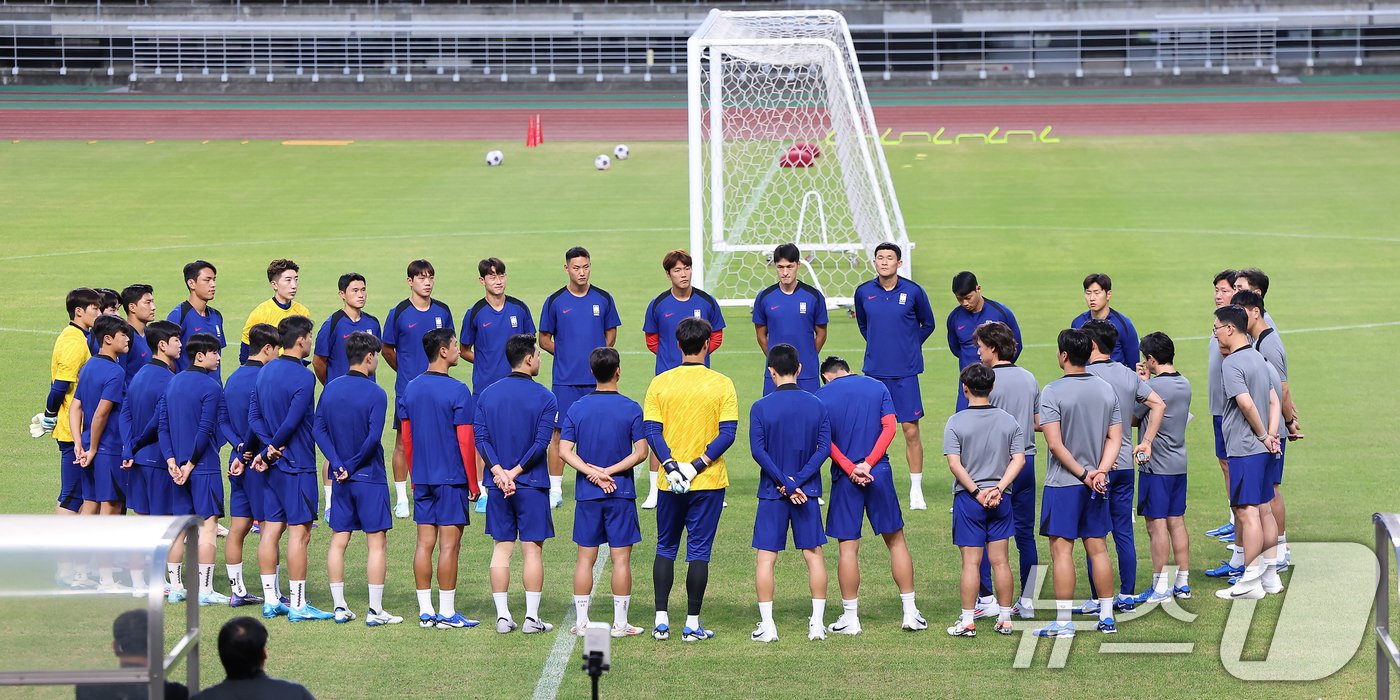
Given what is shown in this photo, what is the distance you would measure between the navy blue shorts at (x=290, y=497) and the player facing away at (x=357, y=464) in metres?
0.24

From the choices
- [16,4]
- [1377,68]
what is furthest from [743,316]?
[16,4]

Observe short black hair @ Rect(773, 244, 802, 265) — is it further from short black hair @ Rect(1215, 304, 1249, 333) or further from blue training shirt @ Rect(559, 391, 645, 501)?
short black hair @ Rect(1215, 304, 1249, 333)

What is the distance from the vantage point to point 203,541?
34.1 feet

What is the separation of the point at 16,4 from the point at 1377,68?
42.3m

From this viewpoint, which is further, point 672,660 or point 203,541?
point 203,541

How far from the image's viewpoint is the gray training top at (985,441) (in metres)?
9.45

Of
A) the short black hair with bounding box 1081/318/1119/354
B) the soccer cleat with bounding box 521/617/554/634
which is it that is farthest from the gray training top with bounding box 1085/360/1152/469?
the soccer cleat with bounding box 521/617/554/634

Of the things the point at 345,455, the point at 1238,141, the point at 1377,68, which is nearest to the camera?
the point at 345,455

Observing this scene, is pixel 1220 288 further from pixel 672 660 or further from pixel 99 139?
pixel 99 139

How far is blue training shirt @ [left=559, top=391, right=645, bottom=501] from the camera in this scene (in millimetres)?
9555

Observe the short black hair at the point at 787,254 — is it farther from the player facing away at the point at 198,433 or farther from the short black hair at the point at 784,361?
the player facing away at the point at 198,433

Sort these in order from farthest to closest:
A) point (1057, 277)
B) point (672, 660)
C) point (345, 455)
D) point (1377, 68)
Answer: point (1377, 68) → point (1057, 277) → point (345, 455) → point (672, 660)

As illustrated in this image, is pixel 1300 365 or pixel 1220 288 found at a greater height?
pixel 1220 288

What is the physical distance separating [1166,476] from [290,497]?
5.67 m
